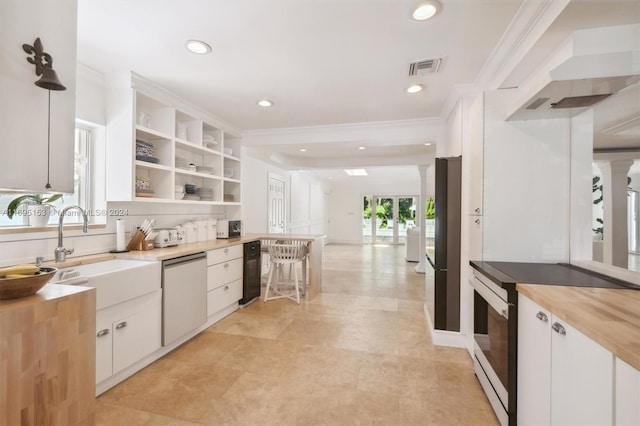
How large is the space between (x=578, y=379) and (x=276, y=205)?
5.86 metres

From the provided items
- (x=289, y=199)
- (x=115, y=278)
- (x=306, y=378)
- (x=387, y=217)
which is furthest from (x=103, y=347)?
(x=387, y=217)

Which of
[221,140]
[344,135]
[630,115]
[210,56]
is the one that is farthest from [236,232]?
[630,115]

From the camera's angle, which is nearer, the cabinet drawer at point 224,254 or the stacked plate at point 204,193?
the cabinet drawer at point 224,254

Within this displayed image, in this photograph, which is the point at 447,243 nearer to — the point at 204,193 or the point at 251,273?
the point at 251,273

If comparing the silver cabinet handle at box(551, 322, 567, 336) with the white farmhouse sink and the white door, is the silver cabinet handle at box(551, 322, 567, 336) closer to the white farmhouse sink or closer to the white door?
the white farmhouse sink

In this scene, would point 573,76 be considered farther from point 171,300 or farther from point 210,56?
point 171,300

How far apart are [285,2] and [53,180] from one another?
1.55 m

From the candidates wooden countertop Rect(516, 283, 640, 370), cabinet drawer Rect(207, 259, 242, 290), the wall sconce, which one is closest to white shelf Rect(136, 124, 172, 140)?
the wall sconce

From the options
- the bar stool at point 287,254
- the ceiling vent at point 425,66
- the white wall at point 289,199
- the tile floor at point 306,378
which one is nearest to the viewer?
the tile floor at point 306,378

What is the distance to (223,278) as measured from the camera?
3324 mm

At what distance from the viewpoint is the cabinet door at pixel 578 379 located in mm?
929

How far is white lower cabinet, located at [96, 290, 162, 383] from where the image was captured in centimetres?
193

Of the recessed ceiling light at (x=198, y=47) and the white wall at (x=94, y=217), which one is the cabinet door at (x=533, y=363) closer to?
the recessed ceiling light at (x=198, y=47)

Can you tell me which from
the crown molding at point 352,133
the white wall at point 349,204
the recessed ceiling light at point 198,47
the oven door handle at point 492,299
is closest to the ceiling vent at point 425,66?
the crown molding at point 352,133
